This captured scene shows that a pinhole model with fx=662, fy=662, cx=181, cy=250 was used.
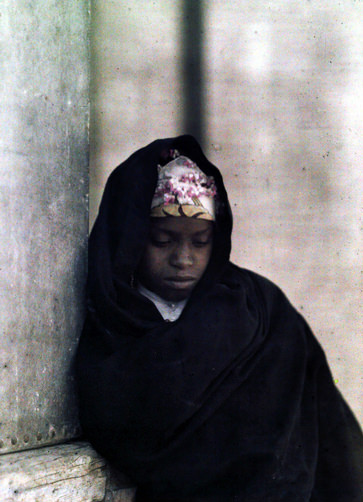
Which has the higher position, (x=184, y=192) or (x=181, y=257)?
(x=184, y=192)

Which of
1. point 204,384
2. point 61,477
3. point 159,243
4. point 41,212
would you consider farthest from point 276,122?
point 61,477

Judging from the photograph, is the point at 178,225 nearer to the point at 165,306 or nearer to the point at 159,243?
the point at 159,243

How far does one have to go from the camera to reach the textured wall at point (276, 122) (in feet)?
8.29

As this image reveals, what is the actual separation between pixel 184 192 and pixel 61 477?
0.90 meters

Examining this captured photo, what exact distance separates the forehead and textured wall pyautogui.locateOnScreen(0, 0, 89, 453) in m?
0.27

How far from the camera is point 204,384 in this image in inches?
72.2

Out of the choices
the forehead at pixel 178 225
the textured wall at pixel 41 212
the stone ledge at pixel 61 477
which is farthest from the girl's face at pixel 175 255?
the stone ledge at pixel 61 477

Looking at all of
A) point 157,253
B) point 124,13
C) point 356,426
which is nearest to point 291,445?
point 356,426

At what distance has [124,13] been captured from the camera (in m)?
2.52

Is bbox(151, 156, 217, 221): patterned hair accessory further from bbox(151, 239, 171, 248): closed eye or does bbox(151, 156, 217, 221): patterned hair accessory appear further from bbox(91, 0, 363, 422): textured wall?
bbox(91, 0, 363, 422): textured wall

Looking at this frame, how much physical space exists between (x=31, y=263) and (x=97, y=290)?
8.1 inches

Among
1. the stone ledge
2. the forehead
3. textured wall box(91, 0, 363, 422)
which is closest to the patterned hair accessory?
the forehead

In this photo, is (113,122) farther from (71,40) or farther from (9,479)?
(9,479)

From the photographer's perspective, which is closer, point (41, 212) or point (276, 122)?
point (41, 212)
